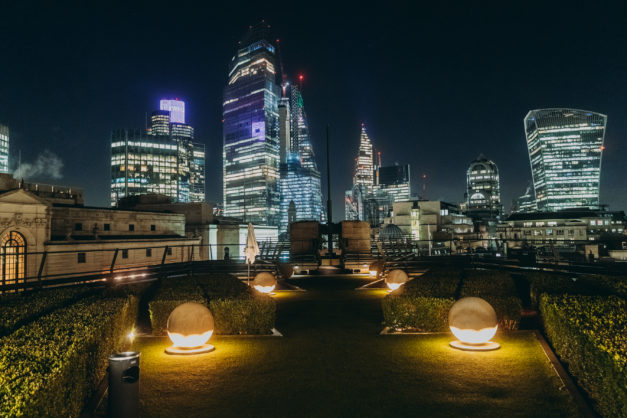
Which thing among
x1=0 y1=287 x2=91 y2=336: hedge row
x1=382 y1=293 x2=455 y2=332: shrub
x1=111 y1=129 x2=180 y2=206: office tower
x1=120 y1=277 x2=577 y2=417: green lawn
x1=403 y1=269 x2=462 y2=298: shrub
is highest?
x1=111 y1=129 x2=180 y2=206: office tower

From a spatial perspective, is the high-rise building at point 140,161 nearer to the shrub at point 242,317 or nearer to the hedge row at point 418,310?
the shrub at point 242,317

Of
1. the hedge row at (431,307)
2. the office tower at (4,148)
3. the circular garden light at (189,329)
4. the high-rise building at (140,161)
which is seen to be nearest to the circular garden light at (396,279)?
the hedge row at (431,307)

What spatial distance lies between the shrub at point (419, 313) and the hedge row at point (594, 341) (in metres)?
2.61

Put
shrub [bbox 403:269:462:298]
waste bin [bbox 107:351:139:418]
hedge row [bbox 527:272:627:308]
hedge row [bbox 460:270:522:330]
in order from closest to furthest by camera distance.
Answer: waste bin [bbox 107:351:139:418]
hedge row [bbox 527:272:627:308]
hedge row [bbox 460:270:522:330]
shrub [bbox 403:269:462:298]

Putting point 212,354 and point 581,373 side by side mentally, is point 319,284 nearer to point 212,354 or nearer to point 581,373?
point 212,354

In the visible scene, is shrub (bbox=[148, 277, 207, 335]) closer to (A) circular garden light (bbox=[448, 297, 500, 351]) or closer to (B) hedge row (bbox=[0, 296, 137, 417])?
(B) hedge row (bbox=[0, 296, 137, 417])

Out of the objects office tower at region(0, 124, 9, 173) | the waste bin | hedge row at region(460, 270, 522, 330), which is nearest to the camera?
the waste bin

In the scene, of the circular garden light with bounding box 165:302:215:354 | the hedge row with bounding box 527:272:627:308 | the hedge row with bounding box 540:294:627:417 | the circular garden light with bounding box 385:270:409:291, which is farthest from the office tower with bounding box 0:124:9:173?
the hedge row with bounding box 540:294:627:417

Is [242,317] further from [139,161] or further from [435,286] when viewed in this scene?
[139,161]

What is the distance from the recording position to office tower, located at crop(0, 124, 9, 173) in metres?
145

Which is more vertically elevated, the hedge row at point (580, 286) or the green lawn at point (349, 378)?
the hedge row at point (580, 286)

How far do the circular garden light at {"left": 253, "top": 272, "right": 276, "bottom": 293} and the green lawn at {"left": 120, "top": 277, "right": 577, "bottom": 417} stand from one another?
7953 millimetres

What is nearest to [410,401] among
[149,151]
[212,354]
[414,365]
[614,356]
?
[414,365]

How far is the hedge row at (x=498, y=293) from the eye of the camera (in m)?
11.6
